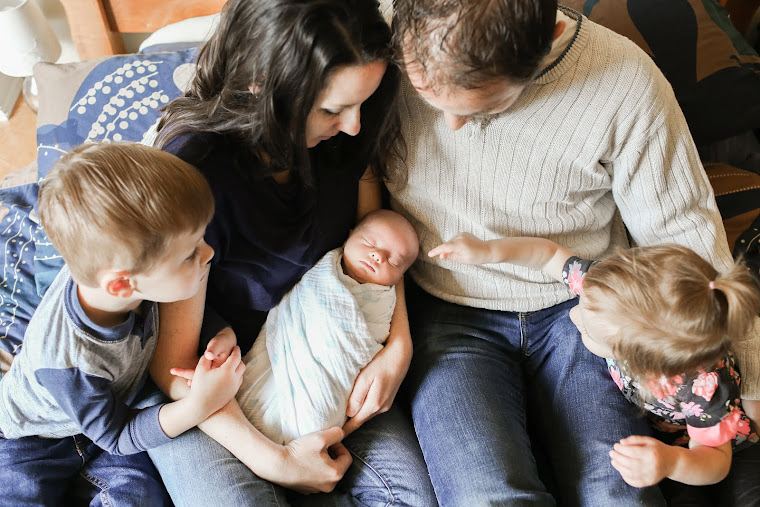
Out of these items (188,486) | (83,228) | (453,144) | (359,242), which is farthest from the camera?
(359,242)

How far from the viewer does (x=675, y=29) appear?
61.2 inches

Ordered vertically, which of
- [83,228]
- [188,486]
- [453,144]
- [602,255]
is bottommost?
[188,486]

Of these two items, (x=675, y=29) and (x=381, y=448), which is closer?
(x=381, y=448)

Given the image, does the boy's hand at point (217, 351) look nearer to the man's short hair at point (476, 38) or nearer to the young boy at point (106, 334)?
the young boy at point (106, 334)

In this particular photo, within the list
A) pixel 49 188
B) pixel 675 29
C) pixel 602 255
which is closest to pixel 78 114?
pixel 49 188

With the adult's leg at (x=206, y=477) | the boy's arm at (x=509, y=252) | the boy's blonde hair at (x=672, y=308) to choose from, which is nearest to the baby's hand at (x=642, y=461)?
the boy's blonde hair at (x=672, y=308)

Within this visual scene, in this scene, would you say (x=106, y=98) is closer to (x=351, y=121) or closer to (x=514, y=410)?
(x=351, y=121)

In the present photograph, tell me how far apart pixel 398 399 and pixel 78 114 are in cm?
104

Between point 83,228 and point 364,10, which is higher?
point 364,10

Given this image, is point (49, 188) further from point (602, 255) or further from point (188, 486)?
point (602, 255)

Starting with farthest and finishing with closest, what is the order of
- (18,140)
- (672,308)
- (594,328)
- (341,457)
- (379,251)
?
(18,140) < (379,251) < (341,457) < (594,328) < (672,308)

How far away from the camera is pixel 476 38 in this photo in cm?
89

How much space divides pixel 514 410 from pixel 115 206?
84cm

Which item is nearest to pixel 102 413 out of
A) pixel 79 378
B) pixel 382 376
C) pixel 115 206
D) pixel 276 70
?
pixel 79 378
